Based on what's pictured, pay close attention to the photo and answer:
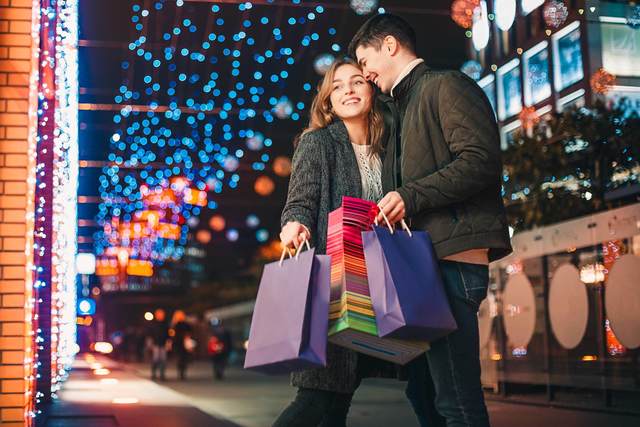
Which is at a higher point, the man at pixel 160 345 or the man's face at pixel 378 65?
the man's face at pixel 378 65

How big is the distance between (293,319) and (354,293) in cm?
21

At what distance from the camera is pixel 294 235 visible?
11.3 feet

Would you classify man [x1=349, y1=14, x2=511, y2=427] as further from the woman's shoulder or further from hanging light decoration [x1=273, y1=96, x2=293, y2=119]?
hanging light decoration [x1=273, y1=96, x2=293, y2=119]

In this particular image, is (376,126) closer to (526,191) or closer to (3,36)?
(3,36)

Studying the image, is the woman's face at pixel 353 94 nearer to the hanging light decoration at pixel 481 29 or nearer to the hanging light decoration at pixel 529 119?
the hanging light decoration at pixel 529 119

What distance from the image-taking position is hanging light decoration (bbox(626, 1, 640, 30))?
9664mm

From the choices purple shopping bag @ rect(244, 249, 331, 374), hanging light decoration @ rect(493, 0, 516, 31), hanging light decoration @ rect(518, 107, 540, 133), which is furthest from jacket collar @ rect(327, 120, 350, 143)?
hanging light decoration @ rect(493, 0, 516, 31)

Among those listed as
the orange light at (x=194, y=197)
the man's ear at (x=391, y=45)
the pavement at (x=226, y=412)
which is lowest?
the pavement at (x=226, y=412)

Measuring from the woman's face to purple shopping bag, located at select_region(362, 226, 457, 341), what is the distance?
0.92 metres

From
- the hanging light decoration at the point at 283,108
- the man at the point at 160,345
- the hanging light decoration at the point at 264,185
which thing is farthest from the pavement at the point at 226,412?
the hanging light decoration at the point at 264,185

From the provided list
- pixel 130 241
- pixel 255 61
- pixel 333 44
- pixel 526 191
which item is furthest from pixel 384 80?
pixel 130 241

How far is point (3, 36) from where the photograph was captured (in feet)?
18.1

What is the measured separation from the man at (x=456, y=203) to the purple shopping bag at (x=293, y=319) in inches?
12.8

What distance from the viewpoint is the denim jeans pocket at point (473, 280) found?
122 inches
